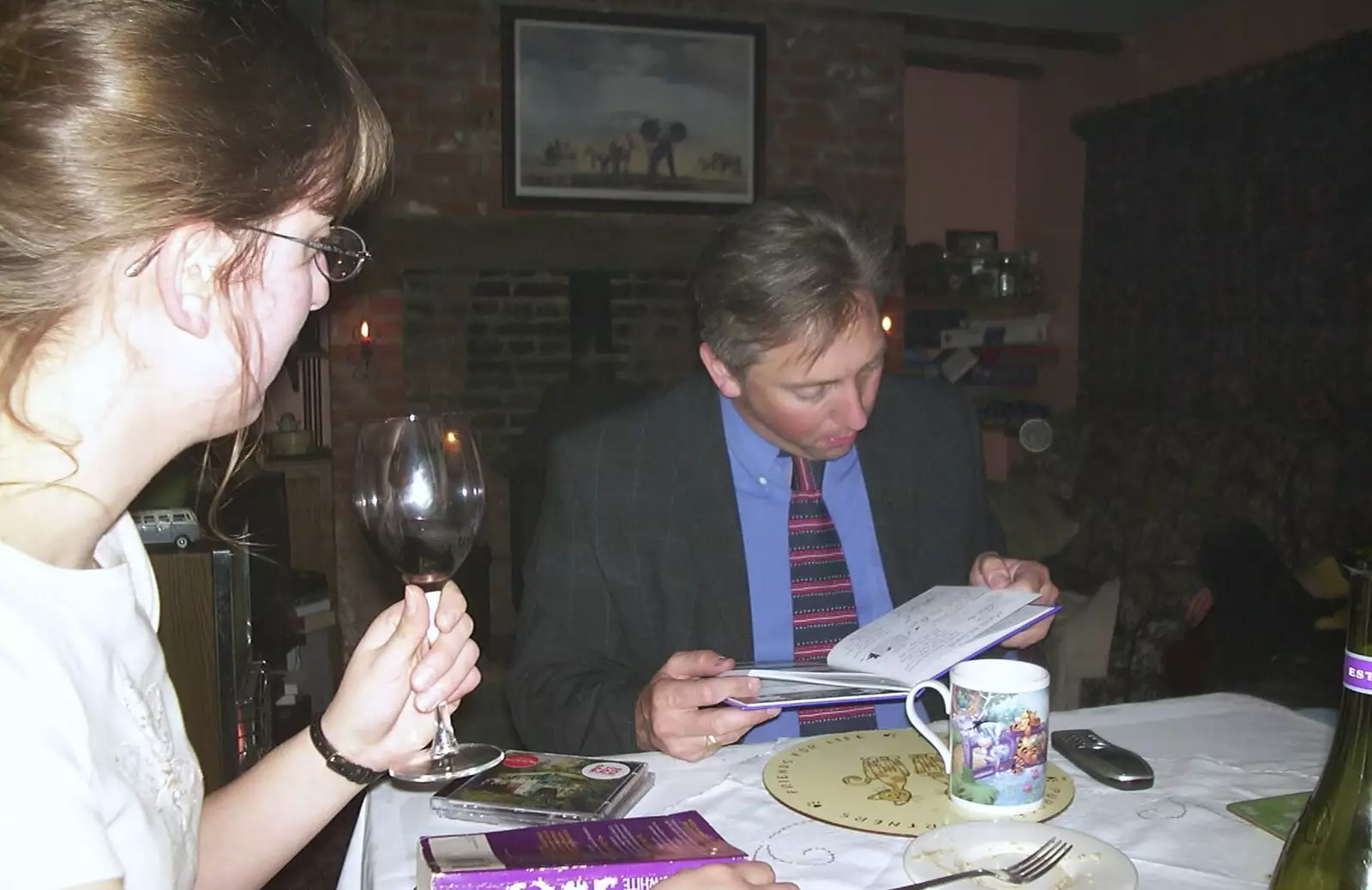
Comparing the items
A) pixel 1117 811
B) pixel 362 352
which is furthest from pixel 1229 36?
pixel 1117 811

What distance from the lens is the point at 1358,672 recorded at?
657mm

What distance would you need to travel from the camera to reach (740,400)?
63.9 inches

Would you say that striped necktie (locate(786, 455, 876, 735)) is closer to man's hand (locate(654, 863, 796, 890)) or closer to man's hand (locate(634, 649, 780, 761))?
man's hand (locate(634, 649, 780, 761))

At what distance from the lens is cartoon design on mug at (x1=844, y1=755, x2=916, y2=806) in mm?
1029

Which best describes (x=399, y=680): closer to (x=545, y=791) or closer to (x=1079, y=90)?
(x=545, y=791)

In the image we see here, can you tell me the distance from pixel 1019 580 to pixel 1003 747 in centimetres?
45

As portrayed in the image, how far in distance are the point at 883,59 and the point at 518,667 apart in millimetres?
3904

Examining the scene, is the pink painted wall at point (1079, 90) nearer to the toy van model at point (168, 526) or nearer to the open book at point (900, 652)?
the open book at point (900, 652)

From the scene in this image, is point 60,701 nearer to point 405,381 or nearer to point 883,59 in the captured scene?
point 405,381

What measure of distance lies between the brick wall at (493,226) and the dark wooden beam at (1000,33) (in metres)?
0.14

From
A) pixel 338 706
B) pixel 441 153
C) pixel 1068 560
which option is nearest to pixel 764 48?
pixel 441 153

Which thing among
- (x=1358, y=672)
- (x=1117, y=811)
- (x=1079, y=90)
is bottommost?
(x=1117, y=811)

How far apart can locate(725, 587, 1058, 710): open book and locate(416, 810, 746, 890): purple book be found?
0.24 metres

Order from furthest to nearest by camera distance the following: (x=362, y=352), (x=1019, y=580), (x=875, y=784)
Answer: (x=362, y=352) < (x=1019, y=580) < (x=875, y=784)
